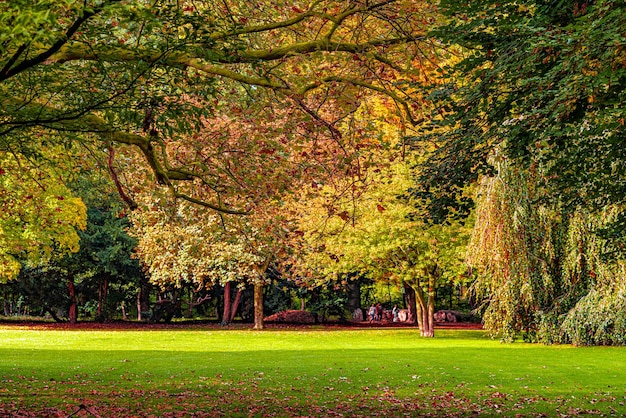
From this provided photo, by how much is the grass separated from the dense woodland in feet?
9.46

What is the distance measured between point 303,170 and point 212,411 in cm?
411

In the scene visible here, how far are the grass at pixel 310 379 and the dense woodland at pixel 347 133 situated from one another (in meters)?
2.88

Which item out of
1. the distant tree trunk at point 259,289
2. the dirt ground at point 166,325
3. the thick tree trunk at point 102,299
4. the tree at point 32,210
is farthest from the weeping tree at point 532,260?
the thick tree trunk at point 102,299

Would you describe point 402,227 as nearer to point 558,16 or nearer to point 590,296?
point 590,296

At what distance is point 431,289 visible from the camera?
30250 mm

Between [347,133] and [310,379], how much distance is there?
6260 millimetres

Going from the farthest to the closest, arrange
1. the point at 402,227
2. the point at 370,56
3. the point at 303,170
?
the point at 402,227
the point at 303,170
the point at 370,56

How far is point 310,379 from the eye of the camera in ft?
53.5

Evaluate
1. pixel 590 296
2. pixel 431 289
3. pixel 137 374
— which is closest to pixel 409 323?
pixel 431 289

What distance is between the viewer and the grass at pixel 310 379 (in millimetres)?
12133

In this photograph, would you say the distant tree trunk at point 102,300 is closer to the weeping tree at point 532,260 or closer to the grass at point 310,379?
the grass at point 310,379

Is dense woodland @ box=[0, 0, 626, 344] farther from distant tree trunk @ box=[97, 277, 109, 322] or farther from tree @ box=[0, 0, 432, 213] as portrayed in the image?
distant tree trunk @ box=[97, 277, 109, 322]

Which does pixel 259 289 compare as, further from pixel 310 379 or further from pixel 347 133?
pixel 347 133

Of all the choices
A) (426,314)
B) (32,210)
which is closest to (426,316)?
(426,314)
